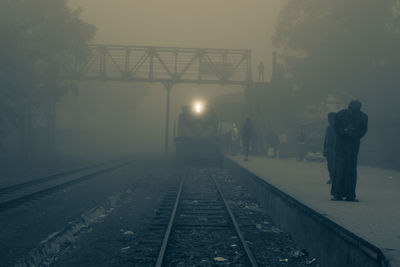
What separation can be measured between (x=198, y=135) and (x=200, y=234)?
1916 centimetres

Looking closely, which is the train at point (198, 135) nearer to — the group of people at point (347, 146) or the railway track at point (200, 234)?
the railway track at point (200, 234)

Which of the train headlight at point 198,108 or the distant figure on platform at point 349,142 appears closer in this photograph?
the distant figure on platform at point 349,142

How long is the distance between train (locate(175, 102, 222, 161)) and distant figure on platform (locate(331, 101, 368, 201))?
1717 centimetres

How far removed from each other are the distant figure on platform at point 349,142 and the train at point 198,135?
676 inches

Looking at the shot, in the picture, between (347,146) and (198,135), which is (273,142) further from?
(347,146)

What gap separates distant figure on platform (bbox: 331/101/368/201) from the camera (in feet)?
25.2

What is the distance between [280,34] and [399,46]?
9472 millimetres

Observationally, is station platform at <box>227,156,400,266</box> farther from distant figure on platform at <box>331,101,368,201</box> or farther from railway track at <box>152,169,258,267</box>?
railway track at <box>152,169,258,267</box>

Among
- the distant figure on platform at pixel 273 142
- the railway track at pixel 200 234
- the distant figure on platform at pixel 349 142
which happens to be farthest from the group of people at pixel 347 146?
the distant figure on platform at pixel 273 142

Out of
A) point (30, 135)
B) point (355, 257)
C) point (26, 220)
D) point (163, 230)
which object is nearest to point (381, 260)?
point (355, 257)

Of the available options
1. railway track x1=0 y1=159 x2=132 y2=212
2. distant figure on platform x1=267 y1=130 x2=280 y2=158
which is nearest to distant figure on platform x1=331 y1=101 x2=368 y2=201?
railway track x1=0 y1=159 x2=132 y2=212

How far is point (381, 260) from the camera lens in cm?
393

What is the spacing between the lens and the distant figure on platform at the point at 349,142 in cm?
767

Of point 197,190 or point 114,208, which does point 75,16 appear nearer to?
point 197,190
